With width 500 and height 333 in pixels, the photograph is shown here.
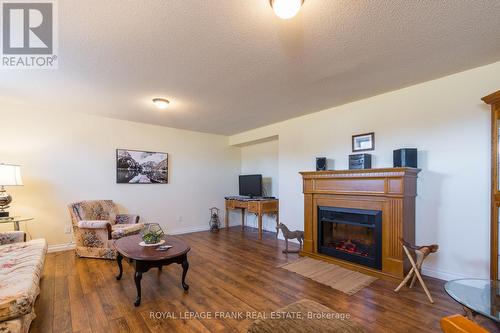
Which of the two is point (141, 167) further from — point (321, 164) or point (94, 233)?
point (321, 164)

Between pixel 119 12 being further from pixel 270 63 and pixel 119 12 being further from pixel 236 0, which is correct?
pixel 270 63

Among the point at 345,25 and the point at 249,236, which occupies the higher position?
the point at 345,25

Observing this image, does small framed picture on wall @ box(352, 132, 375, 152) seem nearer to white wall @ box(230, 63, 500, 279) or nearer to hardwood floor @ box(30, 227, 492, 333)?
Answer: white wall @ box(230, 63, 500, 279)

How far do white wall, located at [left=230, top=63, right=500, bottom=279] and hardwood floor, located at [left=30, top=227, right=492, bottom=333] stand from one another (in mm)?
488

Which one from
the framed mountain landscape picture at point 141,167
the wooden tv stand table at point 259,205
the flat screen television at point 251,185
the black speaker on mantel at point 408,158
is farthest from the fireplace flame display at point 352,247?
the framed mountain landscape picture at point 141,167

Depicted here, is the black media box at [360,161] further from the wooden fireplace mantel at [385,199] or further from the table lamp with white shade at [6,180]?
the table lamp with white shade at [6,180]

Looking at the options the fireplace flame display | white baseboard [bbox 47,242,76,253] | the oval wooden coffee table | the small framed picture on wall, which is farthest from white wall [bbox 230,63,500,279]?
white baseboard [bbox 47,242,76,253]

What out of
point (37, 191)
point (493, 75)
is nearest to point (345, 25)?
point (493, 75)

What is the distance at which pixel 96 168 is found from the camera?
448 centimetres

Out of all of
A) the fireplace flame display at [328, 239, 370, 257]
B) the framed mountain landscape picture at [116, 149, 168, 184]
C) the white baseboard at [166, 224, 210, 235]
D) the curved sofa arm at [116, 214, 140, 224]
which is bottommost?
the white baseboard at [166, 224, 210, 235]

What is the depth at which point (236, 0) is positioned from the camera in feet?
5.32

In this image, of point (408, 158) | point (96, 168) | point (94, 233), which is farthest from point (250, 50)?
point (96, 168)

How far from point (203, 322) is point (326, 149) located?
3102mm

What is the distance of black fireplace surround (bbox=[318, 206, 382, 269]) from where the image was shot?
3078 millimetres
